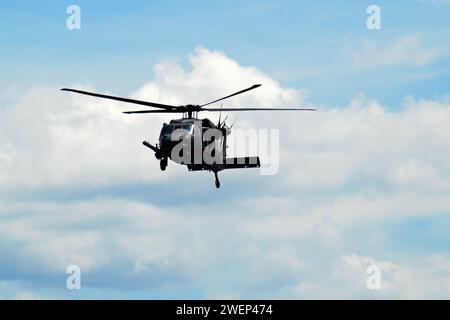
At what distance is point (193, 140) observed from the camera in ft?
292

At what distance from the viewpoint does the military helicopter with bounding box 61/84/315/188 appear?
8725 centimetres

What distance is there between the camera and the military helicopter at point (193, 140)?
8725cm

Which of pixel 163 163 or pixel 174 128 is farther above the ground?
pixel 174 128

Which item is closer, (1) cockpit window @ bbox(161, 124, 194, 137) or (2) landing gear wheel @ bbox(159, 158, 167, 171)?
(2) landing gear wheel @ bbox(159, 158, 167, 171)

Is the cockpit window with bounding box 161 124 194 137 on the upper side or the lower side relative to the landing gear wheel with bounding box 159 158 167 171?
upper

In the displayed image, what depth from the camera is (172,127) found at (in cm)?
8825

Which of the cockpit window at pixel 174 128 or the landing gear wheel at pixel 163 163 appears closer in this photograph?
the landing gear wheel at pixel 163 163

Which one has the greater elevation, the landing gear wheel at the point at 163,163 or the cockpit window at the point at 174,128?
the cockpit window at the point at 174,128

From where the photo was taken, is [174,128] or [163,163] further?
[174,128]
